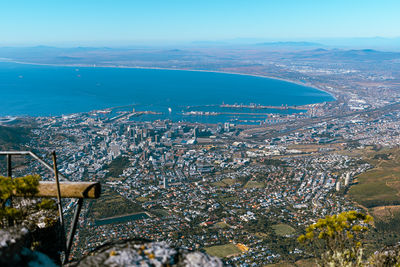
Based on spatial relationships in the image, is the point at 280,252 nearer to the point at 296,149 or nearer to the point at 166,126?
the point at 296,149

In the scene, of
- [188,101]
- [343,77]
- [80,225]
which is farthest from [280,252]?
[343,77]

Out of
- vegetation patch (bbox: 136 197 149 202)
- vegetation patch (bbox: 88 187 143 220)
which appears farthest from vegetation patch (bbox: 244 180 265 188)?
vegetation patch (bbox: 88 187 143 220)

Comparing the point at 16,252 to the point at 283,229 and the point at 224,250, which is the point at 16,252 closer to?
the point at 224,250

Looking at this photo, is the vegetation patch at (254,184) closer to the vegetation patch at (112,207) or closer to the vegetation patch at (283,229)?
the vegetation patch at (283,229)

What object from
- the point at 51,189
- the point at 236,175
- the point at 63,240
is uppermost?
the point at 51,189

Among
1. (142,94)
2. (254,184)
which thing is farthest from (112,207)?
(142,94)

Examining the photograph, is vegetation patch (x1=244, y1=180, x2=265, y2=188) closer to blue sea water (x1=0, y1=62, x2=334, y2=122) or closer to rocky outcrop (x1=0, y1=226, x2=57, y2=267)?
rocky outcrop (x1=0, y1=226, x2=57, y2=267)
